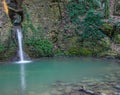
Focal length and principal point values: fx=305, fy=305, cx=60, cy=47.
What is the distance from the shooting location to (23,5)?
16.4m

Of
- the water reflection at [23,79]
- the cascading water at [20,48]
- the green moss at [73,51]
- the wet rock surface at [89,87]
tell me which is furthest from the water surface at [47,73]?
the cascading water at [20,48]

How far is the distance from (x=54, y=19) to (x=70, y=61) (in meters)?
3.39

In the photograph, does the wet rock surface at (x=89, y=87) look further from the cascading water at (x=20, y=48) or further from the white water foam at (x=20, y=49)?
the cascading water at (x=20, y=48)

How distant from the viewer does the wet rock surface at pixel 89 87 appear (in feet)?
30.2

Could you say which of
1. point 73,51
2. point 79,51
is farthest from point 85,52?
point 73,51

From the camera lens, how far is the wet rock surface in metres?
9.22

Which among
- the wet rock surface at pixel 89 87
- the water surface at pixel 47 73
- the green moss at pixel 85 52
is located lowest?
the wet rock surface at pixel 89 87

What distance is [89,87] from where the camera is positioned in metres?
9.84

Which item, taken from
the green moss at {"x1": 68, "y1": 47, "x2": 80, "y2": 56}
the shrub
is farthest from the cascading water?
the green moss at {"x1": 68, "y1": 47, "x2": 80, "y2": 56}

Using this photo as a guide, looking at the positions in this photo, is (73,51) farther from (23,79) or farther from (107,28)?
(23,79)

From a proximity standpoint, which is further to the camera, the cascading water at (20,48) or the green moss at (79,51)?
the green moss at (79,51)

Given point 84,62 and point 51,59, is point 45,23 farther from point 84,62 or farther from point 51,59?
point 84,62

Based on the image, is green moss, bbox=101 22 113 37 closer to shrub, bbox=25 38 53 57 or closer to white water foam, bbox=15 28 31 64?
shrub, bbox=25 38 53 57

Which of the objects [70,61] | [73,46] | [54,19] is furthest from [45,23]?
[70,61]
